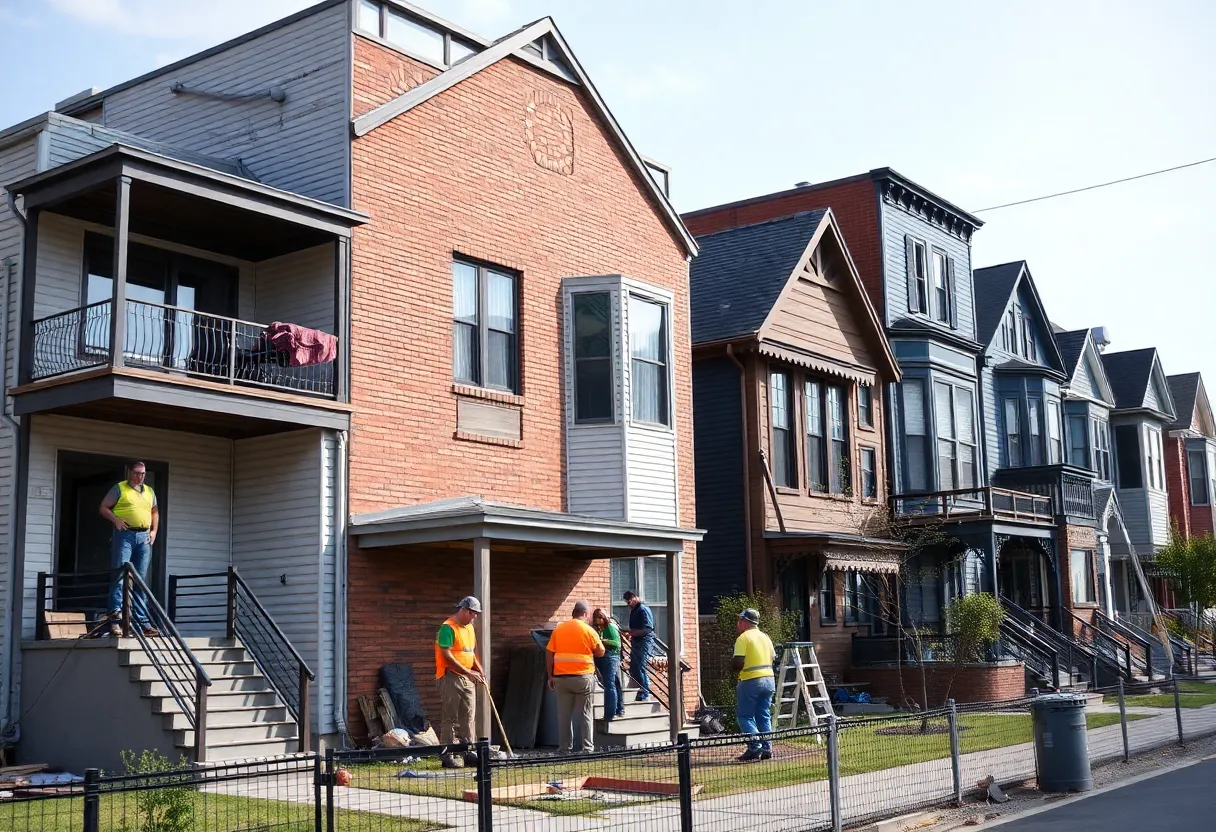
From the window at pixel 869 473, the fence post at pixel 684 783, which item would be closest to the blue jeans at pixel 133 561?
the fence post at pixel 684 783

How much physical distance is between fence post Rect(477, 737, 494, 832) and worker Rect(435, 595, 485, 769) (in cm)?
557

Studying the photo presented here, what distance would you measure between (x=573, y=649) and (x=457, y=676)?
1.40 metres

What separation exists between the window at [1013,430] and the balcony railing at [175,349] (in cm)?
2205

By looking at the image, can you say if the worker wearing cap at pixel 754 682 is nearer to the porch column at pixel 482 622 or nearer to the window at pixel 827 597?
the porch column at pixel 482 622

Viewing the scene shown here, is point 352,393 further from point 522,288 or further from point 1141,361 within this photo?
point 1141,361

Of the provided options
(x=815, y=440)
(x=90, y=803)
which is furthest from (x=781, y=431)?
(x=90, y=803)

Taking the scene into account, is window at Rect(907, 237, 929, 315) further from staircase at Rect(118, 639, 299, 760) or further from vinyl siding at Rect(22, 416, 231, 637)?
staircase at Rect(118, 639, 299, 760)

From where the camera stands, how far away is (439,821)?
35.4ft

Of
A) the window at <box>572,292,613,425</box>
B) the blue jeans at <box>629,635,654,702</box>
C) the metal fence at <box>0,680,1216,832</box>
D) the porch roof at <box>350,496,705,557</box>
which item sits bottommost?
the metal fence at <box>0,680,1216,832</box>

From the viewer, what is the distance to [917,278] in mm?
30578

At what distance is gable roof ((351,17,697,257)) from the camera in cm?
1686

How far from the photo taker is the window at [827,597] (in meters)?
25.4

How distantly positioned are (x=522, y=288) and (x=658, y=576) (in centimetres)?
528

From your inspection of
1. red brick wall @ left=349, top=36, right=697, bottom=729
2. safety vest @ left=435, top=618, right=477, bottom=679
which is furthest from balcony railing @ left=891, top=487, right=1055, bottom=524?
safety vest @ left=435, top=618, right=477, bottom=679
